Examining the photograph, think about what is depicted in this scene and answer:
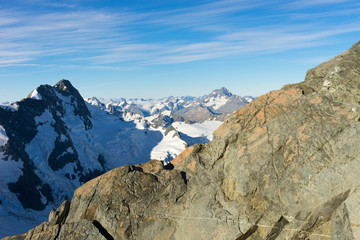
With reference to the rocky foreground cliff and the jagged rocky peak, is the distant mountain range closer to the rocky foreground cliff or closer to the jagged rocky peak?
the rocky foreground cliff

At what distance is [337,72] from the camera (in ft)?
62.3

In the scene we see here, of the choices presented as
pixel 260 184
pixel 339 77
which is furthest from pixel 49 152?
pixel 339 77

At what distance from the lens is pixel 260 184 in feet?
56.9

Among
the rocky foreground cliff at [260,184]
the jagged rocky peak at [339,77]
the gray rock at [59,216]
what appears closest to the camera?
the rocky foreground cliff at [260,184]

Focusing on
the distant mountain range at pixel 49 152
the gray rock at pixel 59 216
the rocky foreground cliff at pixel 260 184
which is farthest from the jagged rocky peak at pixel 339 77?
the distant mountain range at pixel 49 152

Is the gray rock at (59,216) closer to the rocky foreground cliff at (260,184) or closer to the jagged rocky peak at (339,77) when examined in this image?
the rocky foreground cliff at (260,184)

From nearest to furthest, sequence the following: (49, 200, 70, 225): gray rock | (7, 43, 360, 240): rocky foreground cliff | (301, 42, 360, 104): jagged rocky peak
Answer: (7, 43, 360, 240): rocky foreground cliff < (301, 42, 360, 104): jagged rocky peak < (49, 200, 70, 225): gray rock

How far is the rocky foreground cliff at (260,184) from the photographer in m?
15.9

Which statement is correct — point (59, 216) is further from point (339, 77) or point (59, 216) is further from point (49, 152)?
point (49, 152)

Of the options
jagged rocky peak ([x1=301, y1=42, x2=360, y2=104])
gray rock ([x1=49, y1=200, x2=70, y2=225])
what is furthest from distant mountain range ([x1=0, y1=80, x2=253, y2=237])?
jagged rocky peak ([x1=301, y1=42, x2=360, y2=104])

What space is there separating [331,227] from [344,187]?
108 inches

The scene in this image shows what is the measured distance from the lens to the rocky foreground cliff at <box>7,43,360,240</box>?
52.0ft

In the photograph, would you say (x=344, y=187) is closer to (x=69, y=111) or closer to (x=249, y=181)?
(x=249, y=181)

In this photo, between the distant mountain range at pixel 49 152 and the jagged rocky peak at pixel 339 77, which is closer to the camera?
the jagged rocky peak at pixel 339 77
